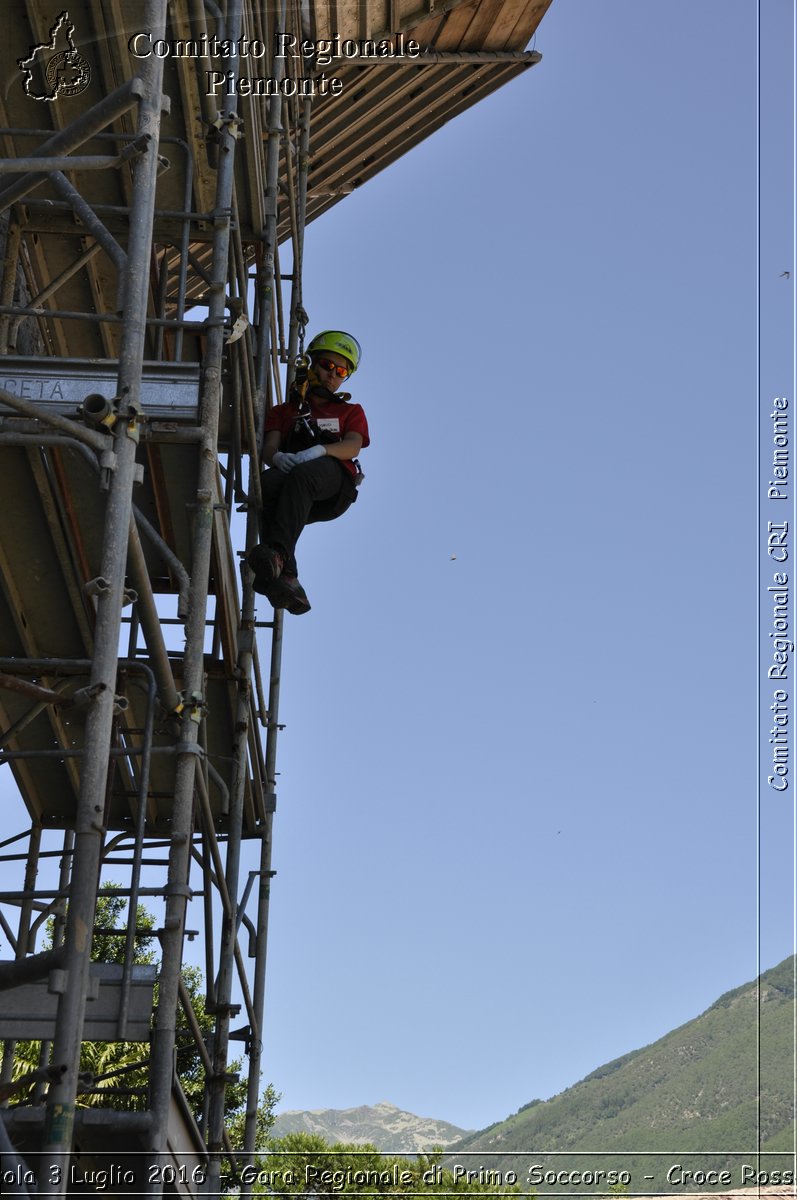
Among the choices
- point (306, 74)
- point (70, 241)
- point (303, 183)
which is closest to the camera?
point (70, 241)

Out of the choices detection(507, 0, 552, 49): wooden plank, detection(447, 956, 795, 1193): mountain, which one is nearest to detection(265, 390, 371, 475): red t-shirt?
detection(507, 0, 552, 49): wooden plank

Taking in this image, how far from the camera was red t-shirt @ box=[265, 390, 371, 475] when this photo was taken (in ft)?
27.9

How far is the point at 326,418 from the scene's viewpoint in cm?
858

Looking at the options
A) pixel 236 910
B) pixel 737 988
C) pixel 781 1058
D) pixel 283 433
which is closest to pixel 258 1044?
pixel 236 910

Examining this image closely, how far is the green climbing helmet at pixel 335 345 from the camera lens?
348 inches

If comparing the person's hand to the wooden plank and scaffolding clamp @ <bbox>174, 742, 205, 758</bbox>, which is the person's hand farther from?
the wooden plank

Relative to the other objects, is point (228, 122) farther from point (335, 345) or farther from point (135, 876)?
point (135, 876)

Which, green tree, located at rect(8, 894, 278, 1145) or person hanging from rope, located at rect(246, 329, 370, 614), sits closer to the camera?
person hanging from rope, located at rect(246, 329, 370, 614)

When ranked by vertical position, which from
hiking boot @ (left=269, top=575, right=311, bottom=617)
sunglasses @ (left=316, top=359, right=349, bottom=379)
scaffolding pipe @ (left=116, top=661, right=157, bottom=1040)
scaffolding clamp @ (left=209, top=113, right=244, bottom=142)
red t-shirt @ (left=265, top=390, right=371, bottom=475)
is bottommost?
scaffolding pipe @ (left=116, top=661, right=157, bottom=1040)

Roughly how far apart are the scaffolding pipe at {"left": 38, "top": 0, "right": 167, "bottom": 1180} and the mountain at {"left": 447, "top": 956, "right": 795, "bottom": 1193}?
4551 cm

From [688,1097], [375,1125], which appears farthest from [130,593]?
[375,1125]

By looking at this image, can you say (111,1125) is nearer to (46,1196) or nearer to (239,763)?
(46,1196)

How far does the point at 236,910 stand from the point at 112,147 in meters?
4.07

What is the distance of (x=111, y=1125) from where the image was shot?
232 inches
